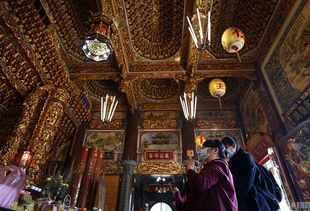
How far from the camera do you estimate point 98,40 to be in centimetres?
347

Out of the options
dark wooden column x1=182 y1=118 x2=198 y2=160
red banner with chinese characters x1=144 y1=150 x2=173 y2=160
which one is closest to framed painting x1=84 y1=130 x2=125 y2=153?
red banner with chinese characters x1=144 y1=150 x2=173 y2=160

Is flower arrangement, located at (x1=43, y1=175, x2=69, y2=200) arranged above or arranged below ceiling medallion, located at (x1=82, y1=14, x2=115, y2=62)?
below

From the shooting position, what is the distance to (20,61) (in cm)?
486

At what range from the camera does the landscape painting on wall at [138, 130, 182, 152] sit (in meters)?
6.87

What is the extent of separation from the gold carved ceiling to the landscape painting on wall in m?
1.86

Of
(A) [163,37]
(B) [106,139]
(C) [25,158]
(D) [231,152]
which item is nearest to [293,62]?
(D) [231,152]

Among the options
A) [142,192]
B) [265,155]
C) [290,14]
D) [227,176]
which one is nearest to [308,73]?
[290,14]

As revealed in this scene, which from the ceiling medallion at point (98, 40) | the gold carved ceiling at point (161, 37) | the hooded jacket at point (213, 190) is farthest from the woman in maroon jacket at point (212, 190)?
the gold carved ceiling at point (161, 37)

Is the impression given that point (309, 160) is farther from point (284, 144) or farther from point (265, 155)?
point (265, 155)

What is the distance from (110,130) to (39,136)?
2.70 meters

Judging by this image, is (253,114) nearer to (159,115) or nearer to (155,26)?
(159,115)

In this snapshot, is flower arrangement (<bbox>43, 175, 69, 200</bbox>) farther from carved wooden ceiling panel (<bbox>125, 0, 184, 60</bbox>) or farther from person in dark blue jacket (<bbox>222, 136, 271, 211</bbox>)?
carved wooden ceiling panel (<bbox>125, 0, 184, 60</bbox>)

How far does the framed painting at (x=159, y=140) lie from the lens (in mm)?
6871

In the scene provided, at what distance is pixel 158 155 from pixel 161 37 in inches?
164
